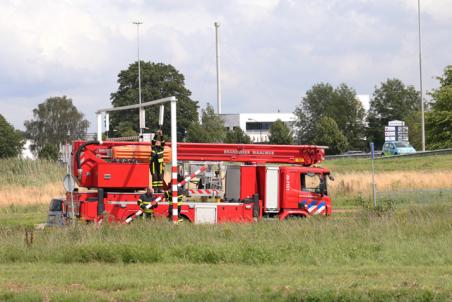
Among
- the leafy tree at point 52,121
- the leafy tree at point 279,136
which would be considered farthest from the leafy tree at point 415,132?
the leafy tree at point 52,121

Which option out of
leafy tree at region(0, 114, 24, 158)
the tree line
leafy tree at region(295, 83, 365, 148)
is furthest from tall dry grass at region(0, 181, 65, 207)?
leafy tree at region(295, 83, 365, 148)

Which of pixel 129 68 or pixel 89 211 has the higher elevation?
pixel 129 68

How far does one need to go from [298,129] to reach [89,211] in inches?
4021

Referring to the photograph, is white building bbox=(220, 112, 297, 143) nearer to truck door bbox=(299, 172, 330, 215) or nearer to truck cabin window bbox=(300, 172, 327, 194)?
truck cabin window bbox=(300, 172, 327, 194)

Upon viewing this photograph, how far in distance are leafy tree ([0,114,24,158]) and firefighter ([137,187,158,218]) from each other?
73.5 meters

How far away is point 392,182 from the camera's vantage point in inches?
1801

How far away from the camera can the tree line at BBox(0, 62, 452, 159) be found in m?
71.5

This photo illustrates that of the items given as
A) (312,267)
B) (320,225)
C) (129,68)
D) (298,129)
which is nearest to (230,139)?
(129,68)

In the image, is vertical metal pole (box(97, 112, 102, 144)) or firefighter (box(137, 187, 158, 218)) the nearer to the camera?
firefighter (box(137, 187, 158, 218))

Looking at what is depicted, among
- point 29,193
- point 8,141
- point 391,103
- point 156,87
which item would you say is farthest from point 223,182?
point 391,103

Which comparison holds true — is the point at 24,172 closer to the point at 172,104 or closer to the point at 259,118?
the point at 172,104

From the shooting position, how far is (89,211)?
21781mm

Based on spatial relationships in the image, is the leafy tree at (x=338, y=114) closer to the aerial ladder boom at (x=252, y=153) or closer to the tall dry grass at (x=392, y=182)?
the tall dry grass at (x=392, y=182)

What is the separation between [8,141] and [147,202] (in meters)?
77.1
